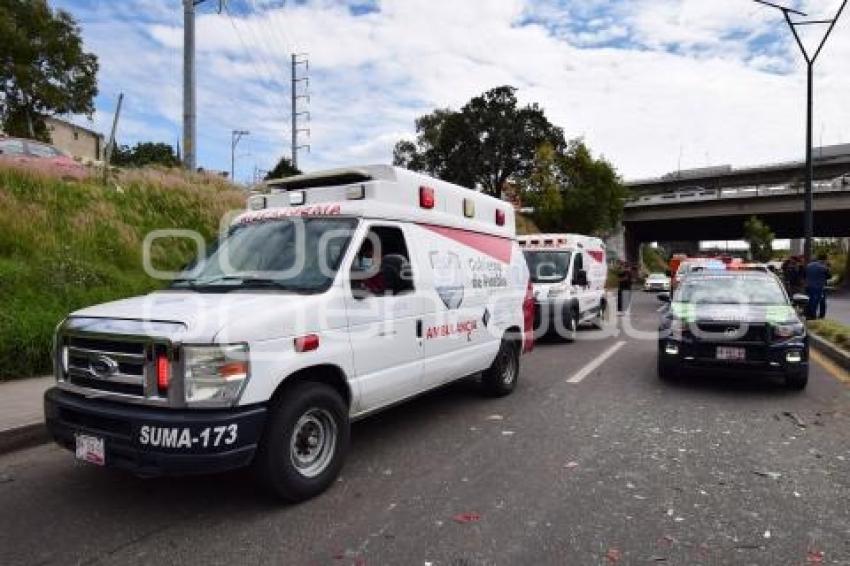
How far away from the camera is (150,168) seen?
1834 cm

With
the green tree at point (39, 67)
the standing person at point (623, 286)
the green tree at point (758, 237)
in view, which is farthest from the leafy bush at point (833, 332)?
the green tree at point (758, 237)

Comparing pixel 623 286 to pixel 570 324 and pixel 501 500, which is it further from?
pixel 501 500

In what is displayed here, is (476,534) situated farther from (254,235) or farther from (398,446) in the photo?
(254,235)

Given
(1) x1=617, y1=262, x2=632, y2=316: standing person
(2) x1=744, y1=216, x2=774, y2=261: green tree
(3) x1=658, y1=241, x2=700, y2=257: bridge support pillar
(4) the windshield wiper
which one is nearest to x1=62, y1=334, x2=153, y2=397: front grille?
(4) the windshield wiper

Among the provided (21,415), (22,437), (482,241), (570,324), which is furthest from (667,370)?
(21,415)

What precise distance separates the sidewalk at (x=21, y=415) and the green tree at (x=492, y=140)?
48916mm

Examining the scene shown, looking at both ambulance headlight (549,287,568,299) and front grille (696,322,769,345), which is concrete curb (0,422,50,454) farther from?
ambulance headlight (549,287,568,299)

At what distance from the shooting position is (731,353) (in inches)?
321

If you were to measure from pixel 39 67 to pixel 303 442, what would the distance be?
34963 mm

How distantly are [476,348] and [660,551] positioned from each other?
3651mm

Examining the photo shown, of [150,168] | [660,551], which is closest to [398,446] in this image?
[660,551]

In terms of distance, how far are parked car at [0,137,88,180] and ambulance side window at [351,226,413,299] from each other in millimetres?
11850

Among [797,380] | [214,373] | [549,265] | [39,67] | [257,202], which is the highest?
[39,67]

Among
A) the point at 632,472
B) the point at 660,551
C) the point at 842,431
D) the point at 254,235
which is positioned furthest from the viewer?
the point at 842,431
